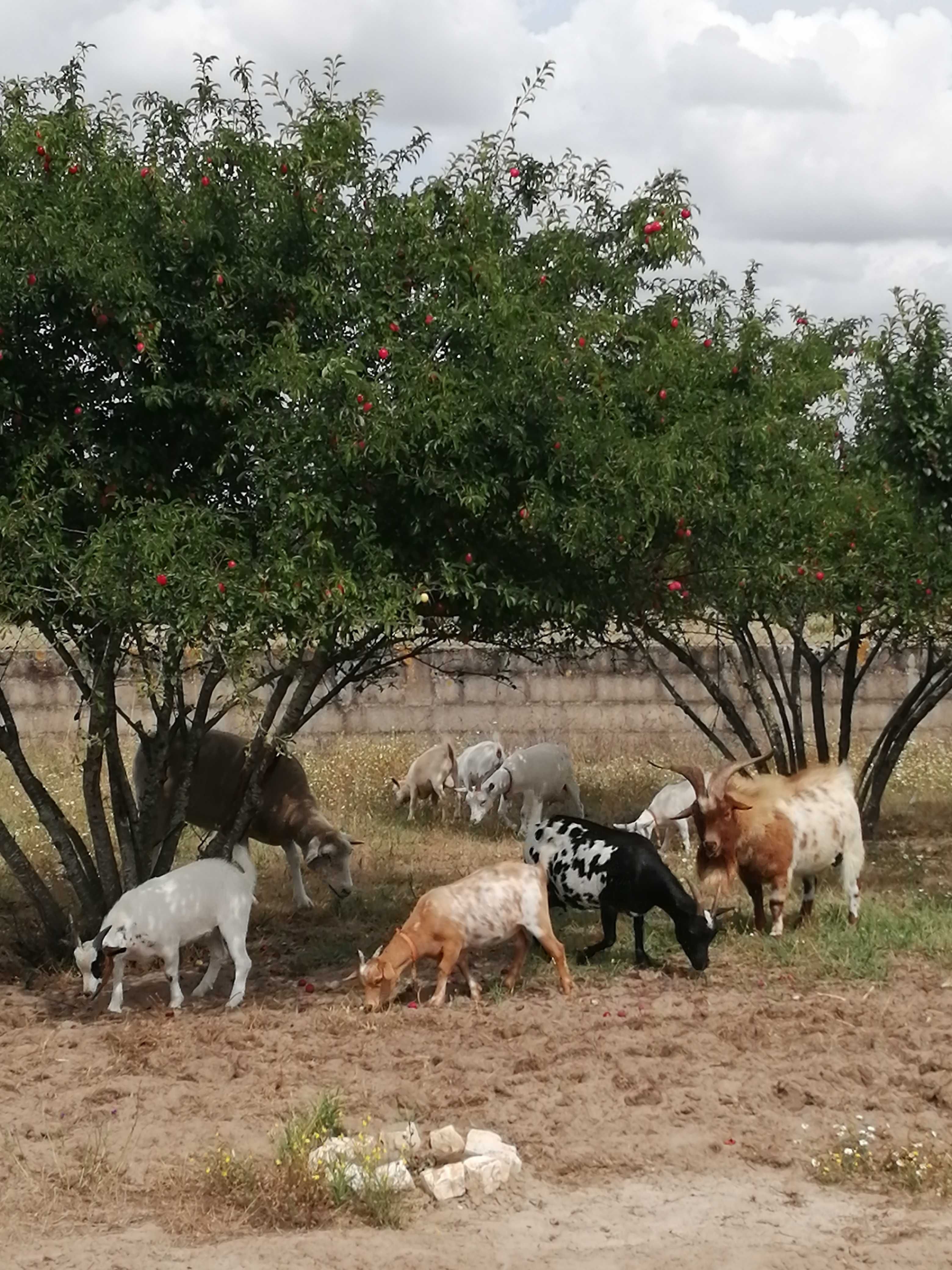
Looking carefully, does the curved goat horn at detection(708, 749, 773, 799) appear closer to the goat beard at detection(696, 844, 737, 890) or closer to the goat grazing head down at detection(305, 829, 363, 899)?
the goat beard at detection(696, 844, 737, 890)

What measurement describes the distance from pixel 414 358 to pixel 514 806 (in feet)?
30.8

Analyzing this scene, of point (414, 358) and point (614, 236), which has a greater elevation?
point (614, 236)

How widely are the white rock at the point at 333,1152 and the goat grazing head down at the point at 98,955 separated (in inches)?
126

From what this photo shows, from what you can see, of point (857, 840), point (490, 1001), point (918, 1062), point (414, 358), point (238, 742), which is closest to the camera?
point (918, 1062)

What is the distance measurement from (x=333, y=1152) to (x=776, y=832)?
16.3 ft

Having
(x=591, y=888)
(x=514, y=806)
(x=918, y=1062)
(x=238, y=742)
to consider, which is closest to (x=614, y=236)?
(x=591, y=888)

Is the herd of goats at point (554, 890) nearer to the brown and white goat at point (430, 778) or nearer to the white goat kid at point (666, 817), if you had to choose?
the white goat kid at point (666, 817)

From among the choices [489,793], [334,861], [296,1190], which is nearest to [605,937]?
[334,861]

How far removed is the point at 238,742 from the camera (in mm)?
14344

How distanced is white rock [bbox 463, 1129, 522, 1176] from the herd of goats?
2.43m

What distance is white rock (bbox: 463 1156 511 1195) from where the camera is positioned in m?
6.78

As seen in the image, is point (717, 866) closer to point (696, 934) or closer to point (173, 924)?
point (696, 934)

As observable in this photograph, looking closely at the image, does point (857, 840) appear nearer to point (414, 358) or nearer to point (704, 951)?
point (704, 951)

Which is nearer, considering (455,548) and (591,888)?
(455,548)
